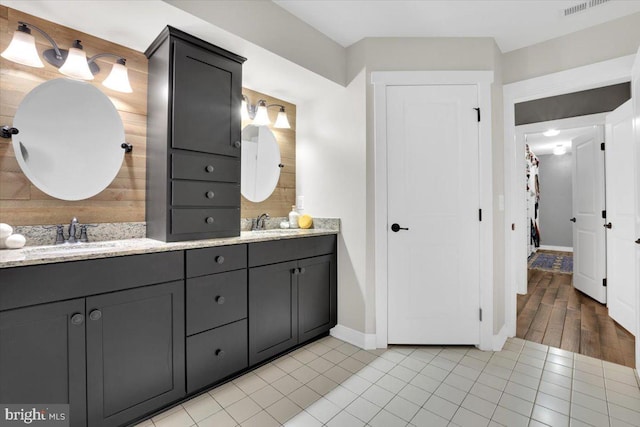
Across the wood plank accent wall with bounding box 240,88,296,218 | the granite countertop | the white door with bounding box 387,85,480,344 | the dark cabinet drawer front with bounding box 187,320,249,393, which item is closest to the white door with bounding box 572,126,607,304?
the white door with bounding box 387,85,480,344

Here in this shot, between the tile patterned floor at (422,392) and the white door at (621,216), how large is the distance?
3.57 feet

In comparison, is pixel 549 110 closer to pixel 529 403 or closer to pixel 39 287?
pixel 529 403

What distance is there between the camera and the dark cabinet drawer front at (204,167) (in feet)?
6.20

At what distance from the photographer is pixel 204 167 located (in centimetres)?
201

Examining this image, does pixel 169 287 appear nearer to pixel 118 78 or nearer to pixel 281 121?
pixel 118 78

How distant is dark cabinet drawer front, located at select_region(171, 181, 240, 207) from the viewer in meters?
1.89

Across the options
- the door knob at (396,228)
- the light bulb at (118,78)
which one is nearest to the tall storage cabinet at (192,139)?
the light bulb at (118,78)

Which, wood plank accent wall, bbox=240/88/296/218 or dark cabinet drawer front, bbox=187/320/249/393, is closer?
dark cabinet drawer front, bbox=187/320/249/393

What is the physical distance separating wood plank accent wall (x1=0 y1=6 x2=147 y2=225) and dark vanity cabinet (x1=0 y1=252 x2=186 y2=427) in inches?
24.7

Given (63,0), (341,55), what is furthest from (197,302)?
(341,55)

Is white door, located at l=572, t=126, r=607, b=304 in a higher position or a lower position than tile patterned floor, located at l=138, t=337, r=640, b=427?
higher

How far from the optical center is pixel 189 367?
177 cm

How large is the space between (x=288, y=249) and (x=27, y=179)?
159cm

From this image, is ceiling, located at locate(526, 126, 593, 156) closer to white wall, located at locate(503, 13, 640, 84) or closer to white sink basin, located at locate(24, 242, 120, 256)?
white wall, located at locate(503, 13, 640, 84)
